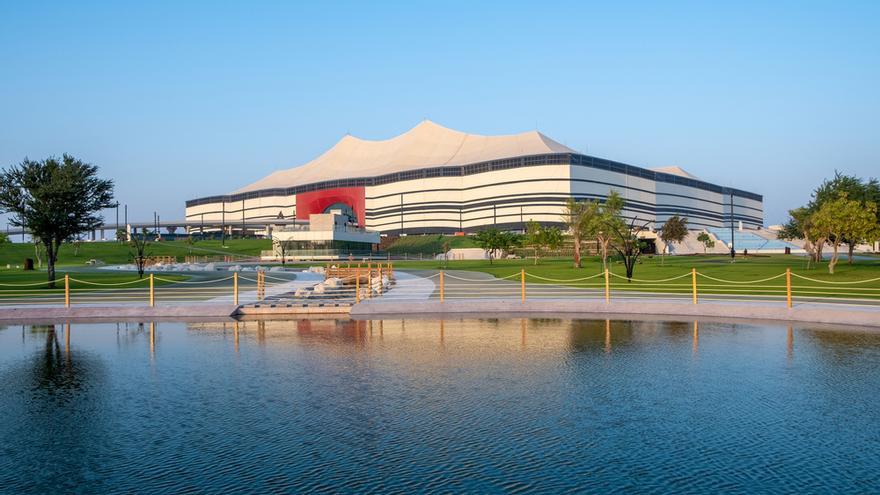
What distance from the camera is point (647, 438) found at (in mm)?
8094

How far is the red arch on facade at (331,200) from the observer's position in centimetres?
17612

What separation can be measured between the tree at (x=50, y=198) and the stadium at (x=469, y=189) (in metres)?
93.6

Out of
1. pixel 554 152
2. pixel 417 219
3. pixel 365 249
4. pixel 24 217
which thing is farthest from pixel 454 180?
pixel 24 217

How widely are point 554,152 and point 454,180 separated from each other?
2676cm

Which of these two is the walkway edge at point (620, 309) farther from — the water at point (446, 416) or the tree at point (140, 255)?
the tree at point (140, 255)

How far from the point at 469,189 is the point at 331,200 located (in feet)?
135

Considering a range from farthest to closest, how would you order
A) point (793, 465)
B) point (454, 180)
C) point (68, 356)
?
point (454, 180)
point (68, 356)
point (793, 465)

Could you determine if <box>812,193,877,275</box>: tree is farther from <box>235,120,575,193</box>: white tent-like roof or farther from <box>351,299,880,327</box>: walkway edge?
<box>235,120,575,193</box>: white tent-like roof

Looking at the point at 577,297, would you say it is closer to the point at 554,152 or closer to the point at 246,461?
the point at 246,461

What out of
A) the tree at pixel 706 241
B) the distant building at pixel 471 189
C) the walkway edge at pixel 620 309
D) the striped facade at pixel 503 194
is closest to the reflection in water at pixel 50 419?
the walkway edge at pixel 620 309

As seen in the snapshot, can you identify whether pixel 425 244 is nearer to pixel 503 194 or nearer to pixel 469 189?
pixel 503 194

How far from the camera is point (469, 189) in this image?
161 meters

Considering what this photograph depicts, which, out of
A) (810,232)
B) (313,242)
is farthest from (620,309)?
(313,242)

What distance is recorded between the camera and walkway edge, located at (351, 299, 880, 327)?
20.4 m
